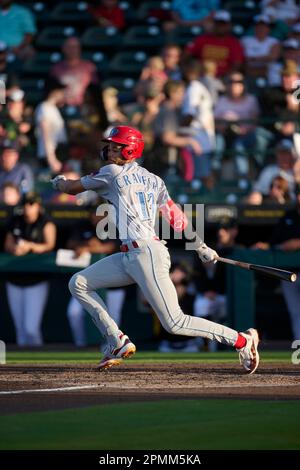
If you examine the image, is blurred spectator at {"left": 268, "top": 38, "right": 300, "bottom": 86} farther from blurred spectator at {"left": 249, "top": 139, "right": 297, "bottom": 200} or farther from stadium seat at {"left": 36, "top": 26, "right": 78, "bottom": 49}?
stadium seat at {"left": 36, "top": 26, "right": 78, "bottom": 49}

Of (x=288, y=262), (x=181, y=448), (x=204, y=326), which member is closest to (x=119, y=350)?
(x=204, y=326)

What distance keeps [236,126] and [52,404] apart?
8.45 metres

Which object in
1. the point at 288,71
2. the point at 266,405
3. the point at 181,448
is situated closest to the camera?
the point at 181,448

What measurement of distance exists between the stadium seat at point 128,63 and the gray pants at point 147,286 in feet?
27.8

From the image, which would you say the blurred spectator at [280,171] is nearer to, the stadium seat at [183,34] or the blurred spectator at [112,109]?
the blurred spectator at [112,109]

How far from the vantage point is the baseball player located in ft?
28.7

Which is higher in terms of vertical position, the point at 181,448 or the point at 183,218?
the point at 183,218

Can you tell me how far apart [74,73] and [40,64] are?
1.65 metres

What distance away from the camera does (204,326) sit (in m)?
8.88

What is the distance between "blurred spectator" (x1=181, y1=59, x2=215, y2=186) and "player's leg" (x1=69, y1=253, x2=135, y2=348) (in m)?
5.82

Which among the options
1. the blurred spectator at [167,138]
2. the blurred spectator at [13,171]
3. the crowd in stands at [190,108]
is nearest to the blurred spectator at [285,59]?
the crowd in stands at [190,108]

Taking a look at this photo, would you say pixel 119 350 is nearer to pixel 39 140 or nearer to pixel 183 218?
pixel 183 218

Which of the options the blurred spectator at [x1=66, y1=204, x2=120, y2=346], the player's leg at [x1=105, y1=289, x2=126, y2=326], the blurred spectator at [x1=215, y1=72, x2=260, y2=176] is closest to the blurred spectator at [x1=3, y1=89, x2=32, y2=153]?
the blurred spectator at [x1=66, y1=204, x2=120, y2=346]
